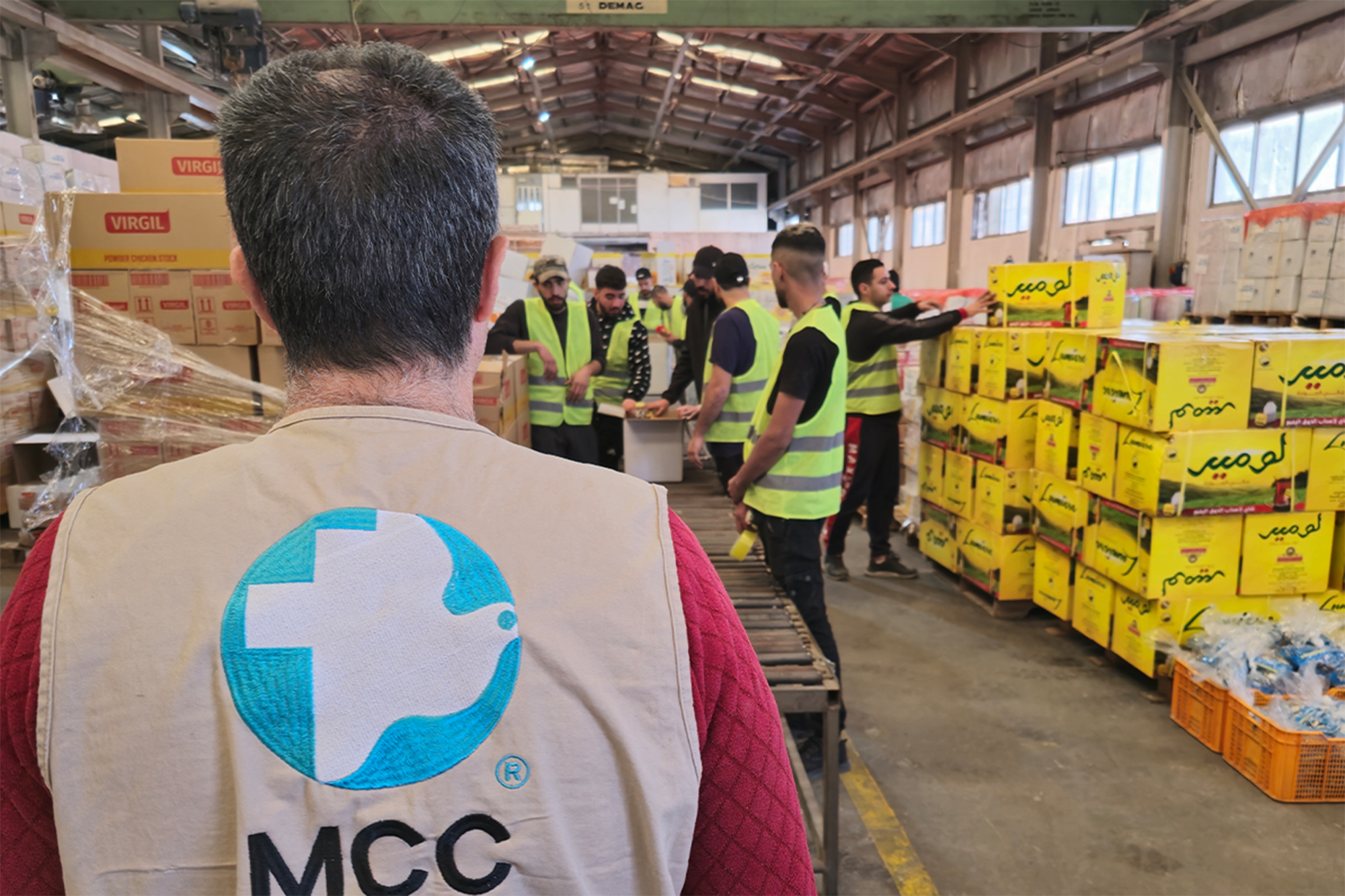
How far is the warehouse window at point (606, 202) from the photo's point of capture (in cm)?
1856

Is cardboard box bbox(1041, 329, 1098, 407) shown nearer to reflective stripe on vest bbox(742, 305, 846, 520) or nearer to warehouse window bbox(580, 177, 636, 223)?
reflective stripe on vest bbox(742, 305, 846, 520)

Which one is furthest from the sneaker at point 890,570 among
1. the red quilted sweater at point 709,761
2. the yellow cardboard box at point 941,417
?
the red quilted sweater at point 709,761

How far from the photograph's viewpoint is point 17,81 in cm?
627

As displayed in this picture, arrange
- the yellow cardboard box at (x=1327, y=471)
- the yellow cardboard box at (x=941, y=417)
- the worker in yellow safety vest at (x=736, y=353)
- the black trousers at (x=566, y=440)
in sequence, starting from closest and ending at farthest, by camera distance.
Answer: the yellow cardboard box at (x=1327, y=471) → the worker in yellow safety vest at (x=736, y=353) → the black trousers at (x=566, y=440) → the yellow cardboard box at (x=941, y=417)

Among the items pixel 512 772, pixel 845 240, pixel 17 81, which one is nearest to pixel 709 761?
pixel 512 772

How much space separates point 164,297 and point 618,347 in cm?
315

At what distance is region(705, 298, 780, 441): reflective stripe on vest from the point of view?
397 cm

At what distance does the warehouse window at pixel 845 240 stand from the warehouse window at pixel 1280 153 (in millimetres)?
10920

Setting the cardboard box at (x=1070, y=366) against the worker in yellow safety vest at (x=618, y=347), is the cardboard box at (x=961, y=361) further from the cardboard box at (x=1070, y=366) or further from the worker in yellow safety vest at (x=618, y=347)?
the worker in yellow safety vest at (x=618, y=347)

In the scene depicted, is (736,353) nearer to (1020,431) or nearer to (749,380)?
(749,380)

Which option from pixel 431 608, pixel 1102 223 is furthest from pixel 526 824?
pixel 1102 223

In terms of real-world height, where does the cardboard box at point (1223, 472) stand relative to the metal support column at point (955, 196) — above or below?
below

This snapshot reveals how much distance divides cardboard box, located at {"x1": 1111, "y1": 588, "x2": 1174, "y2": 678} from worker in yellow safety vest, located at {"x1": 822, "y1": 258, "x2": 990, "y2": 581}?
166 centimetres

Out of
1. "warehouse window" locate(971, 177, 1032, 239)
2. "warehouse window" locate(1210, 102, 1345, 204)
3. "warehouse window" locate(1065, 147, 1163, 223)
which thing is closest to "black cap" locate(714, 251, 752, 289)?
"warehouse window" locate(1210, 102, 1345, 204)
